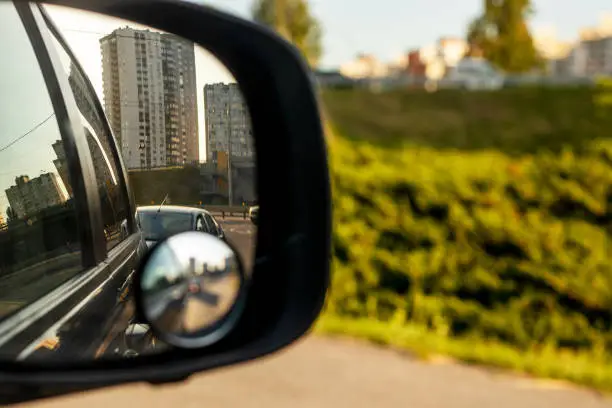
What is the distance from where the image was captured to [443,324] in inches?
268

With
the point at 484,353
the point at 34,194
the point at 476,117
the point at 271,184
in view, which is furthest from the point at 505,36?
the point at 34,194

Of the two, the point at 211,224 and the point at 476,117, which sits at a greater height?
the point at 476,117

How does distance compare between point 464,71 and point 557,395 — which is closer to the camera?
point 557,395

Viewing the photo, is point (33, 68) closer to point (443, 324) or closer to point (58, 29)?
point (58, 29)

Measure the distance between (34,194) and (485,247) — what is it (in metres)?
5.66

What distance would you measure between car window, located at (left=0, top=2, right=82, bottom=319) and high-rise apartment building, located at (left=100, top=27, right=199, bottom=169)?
131 millimetres

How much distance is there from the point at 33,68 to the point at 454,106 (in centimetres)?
990

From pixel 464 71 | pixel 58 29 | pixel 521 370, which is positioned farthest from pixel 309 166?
pixel 464 71

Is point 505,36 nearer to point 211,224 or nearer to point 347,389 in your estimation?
point 347,389

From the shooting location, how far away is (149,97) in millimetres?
1465

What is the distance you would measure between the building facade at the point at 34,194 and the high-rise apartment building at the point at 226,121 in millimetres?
277

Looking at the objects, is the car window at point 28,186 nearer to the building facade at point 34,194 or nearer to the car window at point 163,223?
the building facade at point 34,194

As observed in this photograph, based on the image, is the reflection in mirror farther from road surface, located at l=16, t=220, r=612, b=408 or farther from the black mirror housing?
road surface, located at l=16, t=220, r=612, b=408

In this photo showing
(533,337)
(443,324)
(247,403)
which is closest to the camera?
(247,403)
